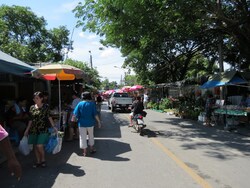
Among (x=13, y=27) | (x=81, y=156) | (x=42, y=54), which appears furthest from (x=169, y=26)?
(x=13, y=27)

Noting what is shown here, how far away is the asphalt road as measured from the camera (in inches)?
254

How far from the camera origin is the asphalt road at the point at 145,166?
6.45 meters

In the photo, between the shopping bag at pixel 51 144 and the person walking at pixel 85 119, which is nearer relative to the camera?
the shopping bag at pixel 51 144

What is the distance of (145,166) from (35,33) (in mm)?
38856

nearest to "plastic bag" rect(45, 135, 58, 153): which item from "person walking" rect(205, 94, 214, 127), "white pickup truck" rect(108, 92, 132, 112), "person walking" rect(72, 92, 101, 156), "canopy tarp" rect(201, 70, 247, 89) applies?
"person walking" rect(72, 92, 101, 156)

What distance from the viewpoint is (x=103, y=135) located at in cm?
1350

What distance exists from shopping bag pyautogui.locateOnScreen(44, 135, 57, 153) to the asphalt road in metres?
0.41

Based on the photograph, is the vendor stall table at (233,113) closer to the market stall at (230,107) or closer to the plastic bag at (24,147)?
the market stall at (230,107)

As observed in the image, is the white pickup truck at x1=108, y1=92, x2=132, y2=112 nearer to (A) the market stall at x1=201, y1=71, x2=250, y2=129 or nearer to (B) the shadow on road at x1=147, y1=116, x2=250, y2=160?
(A) the market stall at x1=201, y1=71, x2=250, y2=129

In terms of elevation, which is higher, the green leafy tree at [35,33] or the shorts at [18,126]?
the green leafy tree at [35,33]

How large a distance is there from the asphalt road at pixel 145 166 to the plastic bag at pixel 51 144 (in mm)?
406

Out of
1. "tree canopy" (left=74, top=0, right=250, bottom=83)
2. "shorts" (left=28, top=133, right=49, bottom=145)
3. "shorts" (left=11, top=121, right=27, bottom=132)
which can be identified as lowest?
"shorts" (left=28, top=133, right=49, bottom=145)

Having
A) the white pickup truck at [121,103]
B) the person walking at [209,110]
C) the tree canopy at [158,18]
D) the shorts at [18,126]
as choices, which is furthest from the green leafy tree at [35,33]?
the shorts at [18,126]

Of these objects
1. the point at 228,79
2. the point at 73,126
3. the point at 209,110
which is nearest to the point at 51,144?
the point at 73,126
